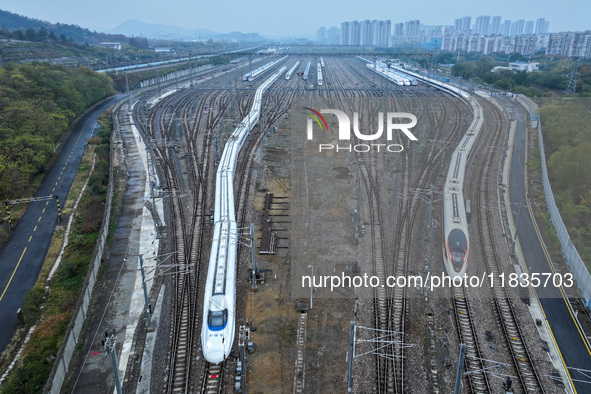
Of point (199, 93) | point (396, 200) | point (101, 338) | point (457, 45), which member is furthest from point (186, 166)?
point (457, 45)

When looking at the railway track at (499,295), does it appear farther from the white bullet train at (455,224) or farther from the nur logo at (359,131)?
the nur logo at (359,131)

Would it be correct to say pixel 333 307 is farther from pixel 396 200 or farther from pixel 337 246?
pixel 396 200

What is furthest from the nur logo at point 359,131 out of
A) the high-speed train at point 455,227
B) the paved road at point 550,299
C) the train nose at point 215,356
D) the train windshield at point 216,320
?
the train nose at point 215,356

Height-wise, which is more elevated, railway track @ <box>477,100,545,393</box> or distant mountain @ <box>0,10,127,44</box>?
distant mountain @ <box>0,10,127,44</box>

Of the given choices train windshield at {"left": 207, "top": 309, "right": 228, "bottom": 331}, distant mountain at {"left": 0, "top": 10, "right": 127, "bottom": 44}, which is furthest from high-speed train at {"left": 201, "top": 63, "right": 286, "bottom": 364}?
distant mountain at {"left": 0, "top": 10, "right": 127, "bottom": 44}

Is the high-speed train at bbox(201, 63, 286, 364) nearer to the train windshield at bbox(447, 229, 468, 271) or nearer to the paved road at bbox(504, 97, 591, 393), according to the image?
the train windshield at bbox(447, 229, 468, 271)

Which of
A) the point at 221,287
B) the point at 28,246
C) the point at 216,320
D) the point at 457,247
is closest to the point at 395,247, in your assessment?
the point at 457,247
